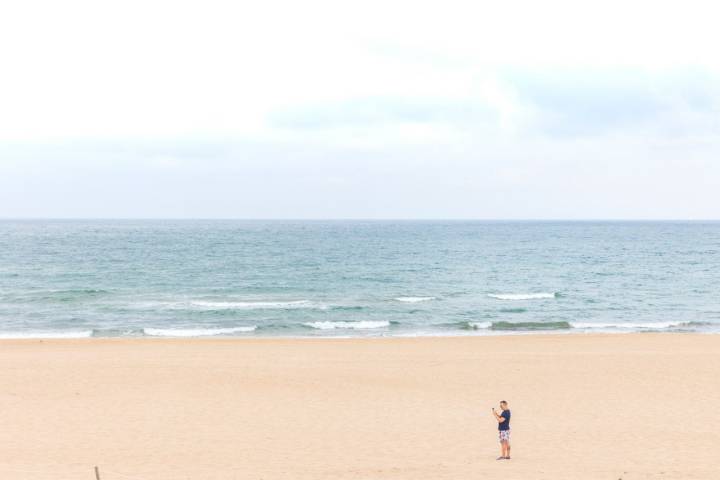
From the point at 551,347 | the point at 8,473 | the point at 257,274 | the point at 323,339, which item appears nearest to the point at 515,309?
the point at 551,347

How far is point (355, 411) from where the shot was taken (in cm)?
1769

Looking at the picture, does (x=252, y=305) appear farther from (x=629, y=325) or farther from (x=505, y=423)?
(x=505, y=423)

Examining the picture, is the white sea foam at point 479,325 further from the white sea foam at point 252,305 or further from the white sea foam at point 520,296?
the white sea foam at point 252,305

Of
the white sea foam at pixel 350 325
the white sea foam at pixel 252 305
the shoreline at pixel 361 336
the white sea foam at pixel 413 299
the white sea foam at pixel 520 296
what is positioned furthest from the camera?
the white sea foam at pixel 520 296

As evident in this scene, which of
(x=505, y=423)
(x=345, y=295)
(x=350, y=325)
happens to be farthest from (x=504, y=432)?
(x=345, y=295)

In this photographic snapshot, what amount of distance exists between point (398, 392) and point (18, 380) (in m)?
12.6

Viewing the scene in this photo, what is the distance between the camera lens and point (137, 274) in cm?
5772

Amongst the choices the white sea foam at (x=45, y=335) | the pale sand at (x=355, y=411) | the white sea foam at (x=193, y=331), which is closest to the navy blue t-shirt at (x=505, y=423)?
the pale sand at (x=355, y=411)

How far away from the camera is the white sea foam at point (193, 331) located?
32.8 metres

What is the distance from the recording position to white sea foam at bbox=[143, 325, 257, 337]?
32.8m

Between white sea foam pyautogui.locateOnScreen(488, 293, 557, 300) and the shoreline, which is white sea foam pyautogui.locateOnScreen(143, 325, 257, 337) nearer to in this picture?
the shoreline

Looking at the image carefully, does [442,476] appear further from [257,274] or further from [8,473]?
[257,274]

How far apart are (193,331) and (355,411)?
60.6ft

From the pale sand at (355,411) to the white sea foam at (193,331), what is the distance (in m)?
5.41
